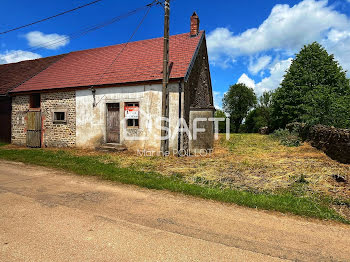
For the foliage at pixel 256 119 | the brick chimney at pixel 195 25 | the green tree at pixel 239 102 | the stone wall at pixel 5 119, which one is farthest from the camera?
the green tree at pixel 239 102

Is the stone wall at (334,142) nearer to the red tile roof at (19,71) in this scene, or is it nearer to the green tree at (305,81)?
the green tree at (305,81)

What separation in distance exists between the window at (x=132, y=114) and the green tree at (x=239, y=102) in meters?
35.6

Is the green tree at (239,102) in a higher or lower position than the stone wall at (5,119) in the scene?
higher

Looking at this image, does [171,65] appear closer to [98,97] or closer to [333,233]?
[98,97]

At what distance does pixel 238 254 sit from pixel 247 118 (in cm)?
4117

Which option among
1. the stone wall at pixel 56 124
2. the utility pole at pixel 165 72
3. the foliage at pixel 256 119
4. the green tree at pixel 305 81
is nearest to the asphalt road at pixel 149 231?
the utility pole at pixel 165 72

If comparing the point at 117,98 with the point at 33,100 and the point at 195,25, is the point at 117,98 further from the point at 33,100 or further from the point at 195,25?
the point at 33,100

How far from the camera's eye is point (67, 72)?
14836 mm

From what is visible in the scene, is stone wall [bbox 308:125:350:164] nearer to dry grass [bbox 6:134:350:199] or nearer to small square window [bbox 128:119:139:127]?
dry grass [bbox 6:134:350:199]

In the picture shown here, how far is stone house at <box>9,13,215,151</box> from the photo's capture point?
1102 centimetres

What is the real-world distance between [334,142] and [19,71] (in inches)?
875

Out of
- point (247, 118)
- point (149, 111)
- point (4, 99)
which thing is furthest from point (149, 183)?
point (247, 118)

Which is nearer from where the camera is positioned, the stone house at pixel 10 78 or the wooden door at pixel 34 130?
the wooden door at pixel 34 130

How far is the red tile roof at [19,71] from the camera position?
15.8 metres
